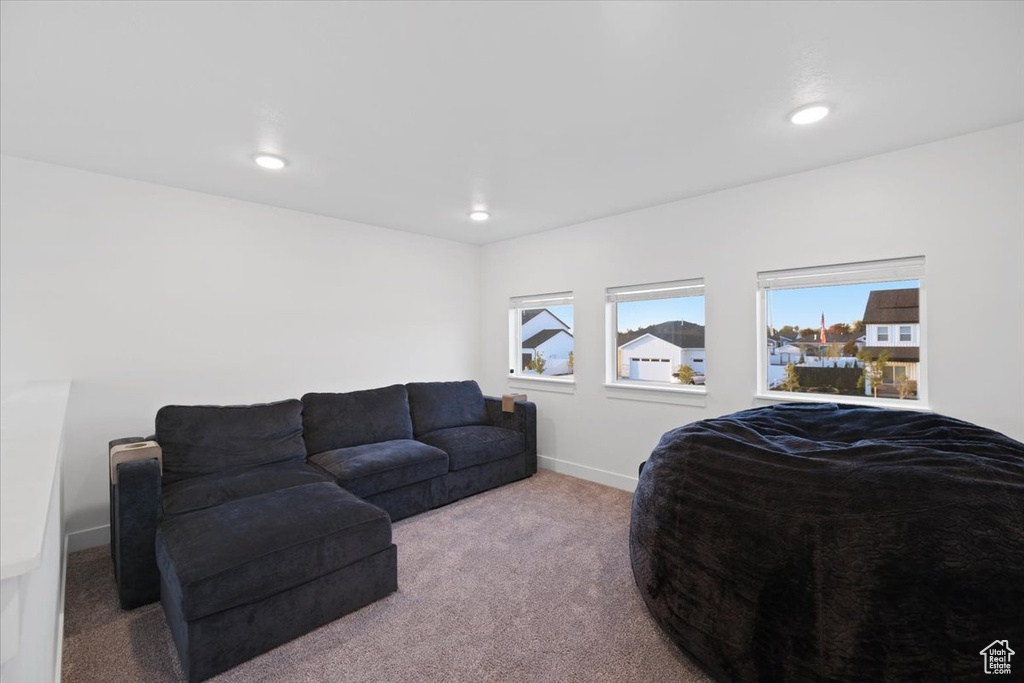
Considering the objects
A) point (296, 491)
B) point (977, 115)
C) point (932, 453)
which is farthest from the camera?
point (296, 491)

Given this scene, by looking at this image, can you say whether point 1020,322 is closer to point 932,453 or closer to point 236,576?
point 932,453

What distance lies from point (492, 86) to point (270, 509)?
2302 millimetres

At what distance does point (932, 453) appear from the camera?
64.3 inches

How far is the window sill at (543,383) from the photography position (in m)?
4.45

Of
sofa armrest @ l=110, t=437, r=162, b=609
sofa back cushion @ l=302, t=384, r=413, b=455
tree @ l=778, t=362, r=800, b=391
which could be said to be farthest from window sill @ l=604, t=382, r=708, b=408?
sofa armrest @ l=110, t=437, r=162, b=609

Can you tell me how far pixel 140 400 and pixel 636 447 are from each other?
3816mm

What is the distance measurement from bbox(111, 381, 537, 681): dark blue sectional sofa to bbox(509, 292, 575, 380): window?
4.14 ft

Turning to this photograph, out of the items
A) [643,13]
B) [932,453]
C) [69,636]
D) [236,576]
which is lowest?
[69,636]

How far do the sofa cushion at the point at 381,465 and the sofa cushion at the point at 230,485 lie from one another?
0.51 feet

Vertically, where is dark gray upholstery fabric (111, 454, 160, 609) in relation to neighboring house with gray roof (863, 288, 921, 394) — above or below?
below

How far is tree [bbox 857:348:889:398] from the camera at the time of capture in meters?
2.87

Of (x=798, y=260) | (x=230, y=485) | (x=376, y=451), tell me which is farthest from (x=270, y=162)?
(x=798, y=260)

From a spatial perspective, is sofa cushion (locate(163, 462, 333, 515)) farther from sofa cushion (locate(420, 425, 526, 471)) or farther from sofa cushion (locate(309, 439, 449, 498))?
sofa cushion (locate(420, 425, 526, 471))

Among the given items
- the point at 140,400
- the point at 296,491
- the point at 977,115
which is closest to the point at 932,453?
the point at 977,115
